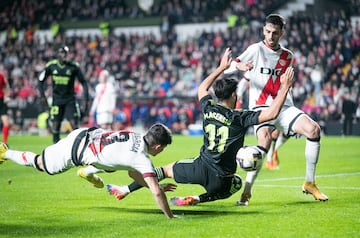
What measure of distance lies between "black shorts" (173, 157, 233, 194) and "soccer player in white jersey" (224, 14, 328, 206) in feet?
2.15

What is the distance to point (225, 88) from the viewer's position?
9.46m

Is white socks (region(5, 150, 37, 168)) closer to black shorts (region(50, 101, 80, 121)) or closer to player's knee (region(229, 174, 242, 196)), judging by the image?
player's knee (region(229, 174, 242, 196))

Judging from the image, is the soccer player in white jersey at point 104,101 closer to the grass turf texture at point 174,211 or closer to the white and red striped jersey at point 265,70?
the grass turf texture at point 174,211

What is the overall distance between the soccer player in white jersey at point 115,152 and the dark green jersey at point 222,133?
2.73ft

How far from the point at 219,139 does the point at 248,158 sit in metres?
0.43

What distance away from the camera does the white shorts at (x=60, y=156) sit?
9.56 meters

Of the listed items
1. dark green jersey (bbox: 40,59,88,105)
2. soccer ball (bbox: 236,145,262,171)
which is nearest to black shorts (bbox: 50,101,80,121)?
dark green jersey (bbox: 40,59,88,105)

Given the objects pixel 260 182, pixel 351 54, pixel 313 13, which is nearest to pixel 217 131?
pixel 260 182

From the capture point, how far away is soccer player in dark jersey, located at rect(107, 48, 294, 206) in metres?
9.48

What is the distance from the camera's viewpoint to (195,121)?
34906 millimetres

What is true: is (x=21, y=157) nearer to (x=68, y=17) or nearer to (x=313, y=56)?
(x=313, y=56)

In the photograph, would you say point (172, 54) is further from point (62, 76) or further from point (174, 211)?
point (174, 211)

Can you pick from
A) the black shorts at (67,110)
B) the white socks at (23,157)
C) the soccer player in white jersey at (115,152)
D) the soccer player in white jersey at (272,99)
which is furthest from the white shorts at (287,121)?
the black shorts at (67,110)

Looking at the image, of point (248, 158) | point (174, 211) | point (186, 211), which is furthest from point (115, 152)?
point (248, 158)
